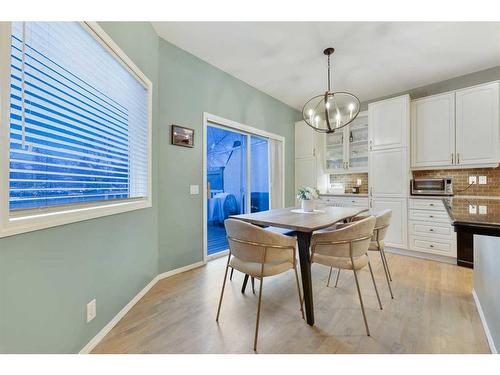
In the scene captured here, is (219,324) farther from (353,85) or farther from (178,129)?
(353,85)

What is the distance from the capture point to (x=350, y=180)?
4.32m

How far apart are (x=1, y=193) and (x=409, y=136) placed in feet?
14.0

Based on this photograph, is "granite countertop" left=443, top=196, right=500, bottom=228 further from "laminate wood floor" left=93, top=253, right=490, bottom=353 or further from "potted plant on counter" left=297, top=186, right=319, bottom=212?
"potted plant on counter" left=297, top=186, right=319, bottom=212

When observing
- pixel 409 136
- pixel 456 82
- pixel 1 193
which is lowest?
Answer: pixel 1 193

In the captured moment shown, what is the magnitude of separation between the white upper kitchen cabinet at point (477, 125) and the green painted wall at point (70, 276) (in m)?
4.10

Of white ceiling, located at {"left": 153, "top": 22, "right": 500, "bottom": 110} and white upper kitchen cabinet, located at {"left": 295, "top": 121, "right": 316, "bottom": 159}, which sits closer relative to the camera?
white ceiling, located at {"left": 153, "top": 22, "right": 500, "bottom": 110}

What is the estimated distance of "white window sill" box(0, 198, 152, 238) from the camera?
90 cm

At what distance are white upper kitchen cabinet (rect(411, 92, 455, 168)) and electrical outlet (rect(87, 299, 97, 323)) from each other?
4.21 metres

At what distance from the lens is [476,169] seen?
3070 mm

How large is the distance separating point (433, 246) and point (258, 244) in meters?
3.00

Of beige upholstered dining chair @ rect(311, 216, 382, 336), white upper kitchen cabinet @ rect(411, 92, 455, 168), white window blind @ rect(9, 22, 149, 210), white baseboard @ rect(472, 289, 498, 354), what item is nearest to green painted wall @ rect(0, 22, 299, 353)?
white window blind @ rect(9, 22, 149, 210)

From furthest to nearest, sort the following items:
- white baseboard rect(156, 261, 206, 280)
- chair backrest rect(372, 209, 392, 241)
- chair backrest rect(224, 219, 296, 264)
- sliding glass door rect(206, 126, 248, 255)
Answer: sliding glass door rect(206, 126, 248, 255) → white baseboard rect(156, 261, 206, 280) → chair backrest rect(372, 209, 392, 241) → chair backrest rect(224, 219, 296, 264)
